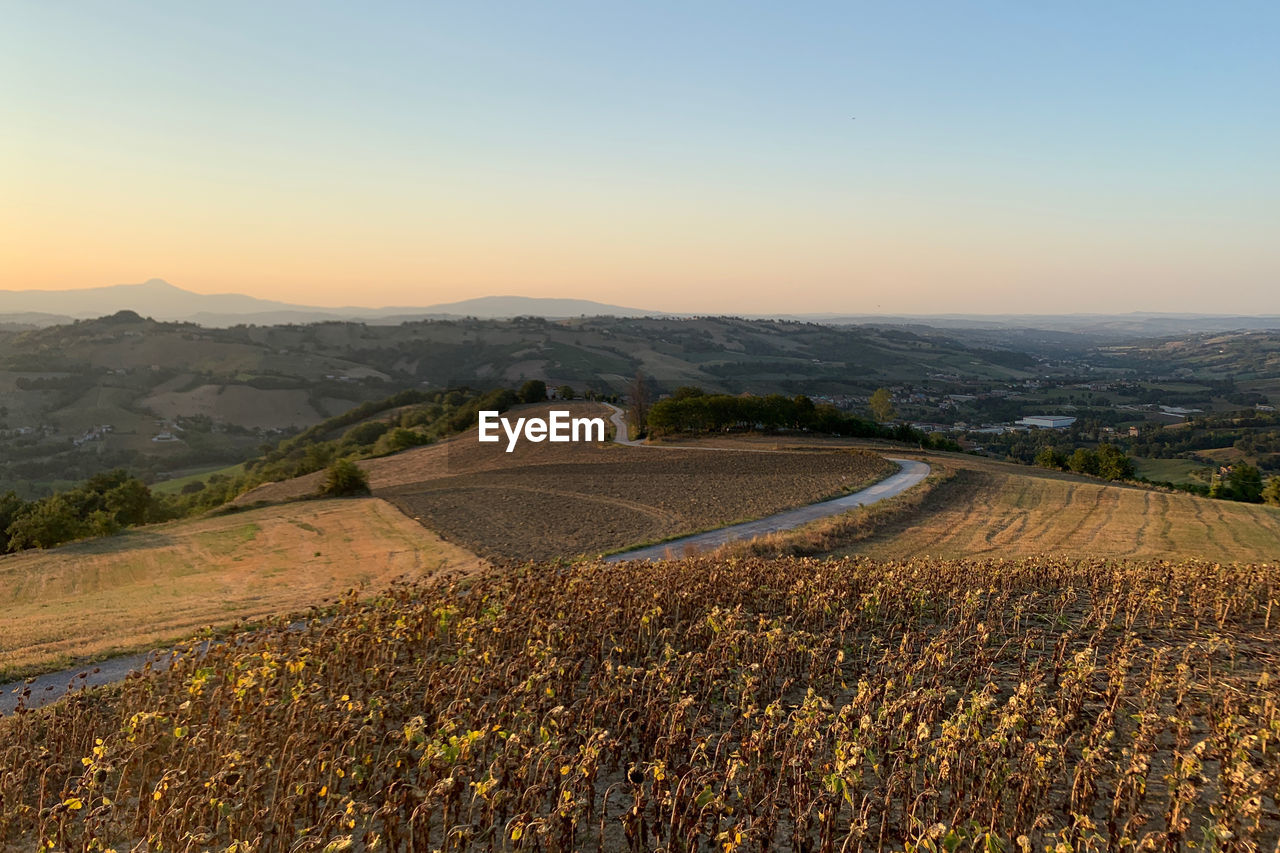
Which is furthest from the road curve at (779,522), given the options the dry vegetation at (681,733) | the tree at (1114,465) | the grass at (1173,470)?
the grass at (1173,470)

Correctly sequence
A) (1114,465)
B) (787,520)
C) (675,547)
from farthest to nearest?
1. (1114,465)
2. (787,520)
3. (675,547)

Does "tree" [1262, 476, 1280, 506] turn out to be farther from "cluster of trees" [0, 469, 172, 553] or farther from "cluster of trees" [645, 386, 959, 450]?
"cluster of trees" [0, 469, 172, 553]

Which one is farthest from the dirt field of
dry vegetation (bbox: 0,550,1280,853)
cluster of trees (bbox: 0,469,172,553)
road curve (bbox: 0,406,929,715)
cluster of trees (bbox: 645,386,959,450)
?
dry vegetation (bbox: 0,550,1280,853)

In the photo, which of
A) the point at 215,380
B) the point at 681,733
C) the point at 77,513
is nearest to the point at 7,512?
the point at 77,513

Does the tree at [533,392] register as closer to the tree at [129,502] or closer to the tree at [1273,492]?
the tree at [129,502]

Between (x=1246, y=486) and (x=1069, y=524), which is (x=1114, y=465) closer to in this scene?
(x=1246, y=486)

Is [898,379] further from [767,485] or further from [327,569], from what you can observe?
[327,569]
